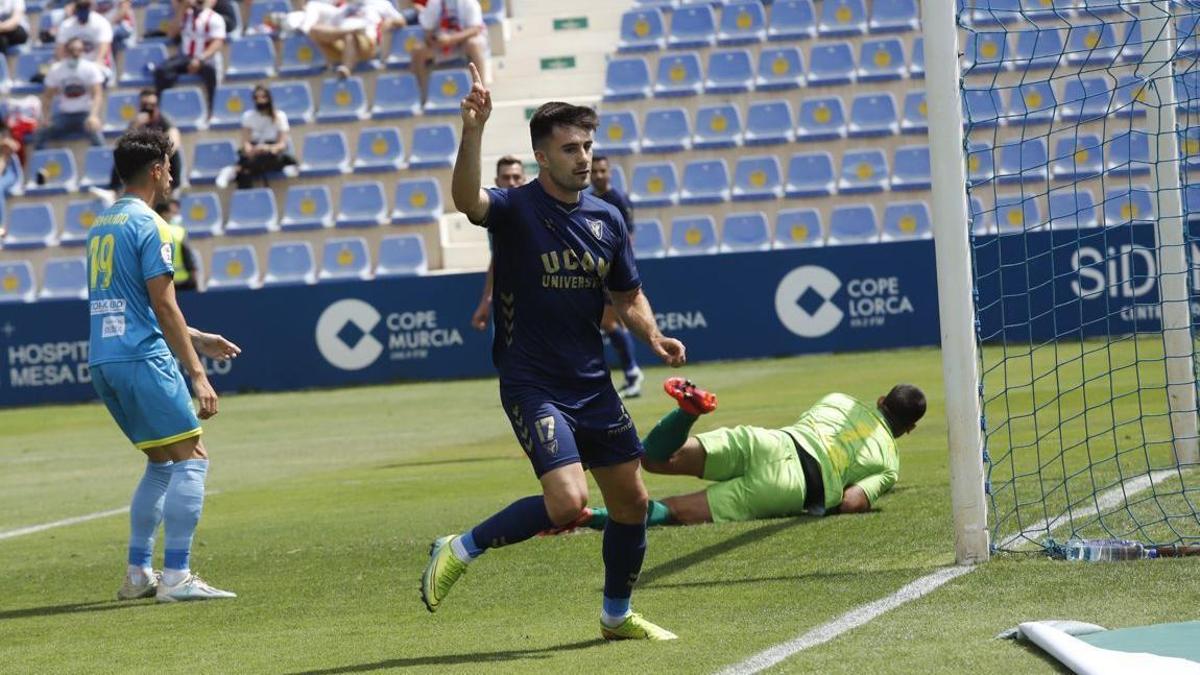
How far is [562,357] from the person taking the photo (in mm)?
6383

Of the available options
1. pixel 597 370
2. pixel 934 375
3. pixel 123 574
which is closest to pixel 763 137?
pixel 934 375

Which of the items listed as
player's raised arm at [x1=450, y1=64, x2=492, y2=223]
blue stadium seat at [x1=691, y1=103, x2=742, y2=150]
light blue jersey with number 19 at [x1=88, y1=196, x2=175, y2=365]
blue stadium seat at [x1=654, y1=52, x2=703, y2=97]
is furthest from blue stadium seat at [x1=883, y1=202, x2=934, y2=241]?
player's raised arm at [x1=450, y1=64, x2=492, y2=223]

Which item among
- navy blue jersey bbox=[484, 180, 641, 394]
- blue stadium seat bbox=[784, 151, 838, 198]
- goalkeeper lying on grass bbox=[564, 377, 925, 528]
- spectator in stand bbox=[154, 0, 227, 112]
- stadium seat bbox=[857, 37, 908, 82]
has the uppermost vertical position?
spectator in stand bbox=[154, 0, 227, 112]

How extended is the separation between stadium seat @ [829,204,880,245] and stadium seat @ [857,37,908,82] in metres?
2.95

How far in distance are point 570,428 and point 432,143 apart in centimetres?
2037

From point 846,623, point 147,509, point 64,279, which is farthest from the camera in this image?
point 64,279

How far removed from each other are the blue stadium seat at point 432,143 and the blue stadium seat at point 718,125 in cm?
366

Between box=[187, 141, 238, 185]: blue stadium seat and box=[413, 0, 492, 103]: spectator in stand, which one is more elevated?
box=[413, 0, 492, 103]: spectator in stand

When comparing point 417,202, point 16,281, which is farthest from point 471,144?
point 16,281

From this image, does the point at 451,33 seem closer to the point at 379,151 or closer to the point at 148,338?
the point at 379,151

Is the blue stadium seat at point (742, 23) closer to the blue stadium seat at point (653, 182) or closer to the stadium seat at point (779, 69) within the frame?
the stadium seat at point (779, 69)

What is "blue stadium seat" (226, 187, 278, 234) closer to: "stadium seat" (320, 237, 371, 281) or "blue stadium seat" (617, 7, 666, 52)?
"stadium seat" (320, 237, 371, 281)

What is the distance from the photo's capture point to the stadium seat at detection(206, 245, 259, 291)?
24.8 metres

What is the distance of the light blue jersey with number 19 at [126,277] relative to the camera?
26.2 feet
